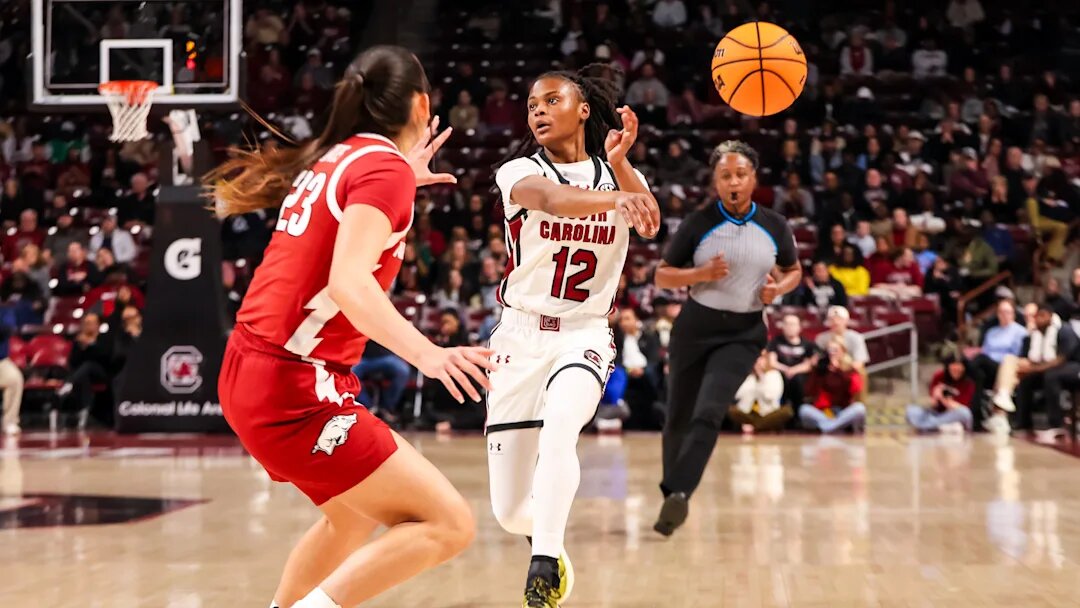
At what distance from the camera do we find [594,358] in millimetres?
5043

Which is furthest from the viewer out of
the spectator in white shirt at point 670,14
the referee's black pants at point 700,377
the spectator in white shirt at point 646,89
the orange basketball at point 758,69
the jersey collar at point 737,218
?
the spectator in white shirt at point 670,14

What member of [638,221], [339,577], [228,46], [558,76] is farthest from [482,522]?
[228,46]

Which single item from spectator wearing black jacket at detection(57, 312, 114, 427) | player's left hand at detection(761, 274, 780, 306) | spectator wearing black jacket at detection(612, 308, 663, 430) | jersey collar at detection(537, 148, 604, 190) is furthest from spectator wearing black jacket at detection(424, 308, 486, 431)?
jersey collar at detection(537, 148, 604, 190)

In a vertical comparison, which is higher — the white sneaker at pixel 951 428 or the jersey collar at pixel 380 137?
the jersey collar at pixel 380 137

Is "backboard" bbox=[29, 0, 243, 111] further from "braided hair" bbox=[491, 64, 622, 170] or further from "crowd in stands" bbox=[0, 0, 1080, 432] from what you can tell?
"braided hair" bbox=[491, 64, 622, 170]

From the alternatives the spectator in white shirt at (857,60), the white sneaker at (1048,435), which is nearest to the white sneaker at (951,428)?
the white sneaker at (1048,435)

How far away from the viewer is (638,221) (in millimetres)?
4383

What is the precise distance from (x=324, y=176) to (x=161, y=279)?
11.1 m

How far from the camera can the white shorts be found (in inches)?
199

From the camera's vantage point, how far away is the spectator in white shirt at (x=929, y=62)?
805 inches

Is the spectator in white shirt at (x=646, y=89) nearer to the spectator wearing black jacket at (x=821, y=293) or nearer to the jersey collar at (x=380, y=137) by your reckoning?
the spectator wearing black jacket at (x=821, y=293)

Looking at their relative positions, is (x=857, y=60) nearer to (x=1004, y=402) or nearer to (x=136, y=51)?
(x=1004, y=402)

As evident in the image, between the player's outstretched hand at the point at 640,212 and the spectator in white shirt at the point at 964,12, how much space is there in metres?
18.4

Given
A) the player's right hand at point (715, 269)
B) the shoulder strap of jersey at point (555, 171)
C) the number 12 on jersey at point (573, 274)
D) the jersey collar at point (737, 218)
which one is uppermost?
the shoulder strap of jersey at point (555, 171)
